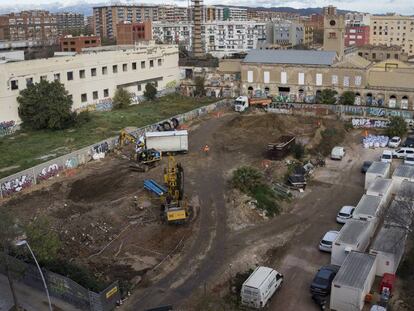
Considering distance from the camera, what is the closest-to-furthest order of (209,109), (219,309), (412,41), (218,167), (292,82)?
(219,309) < (218,167) < (209,109) < (292,82) < (412,41)

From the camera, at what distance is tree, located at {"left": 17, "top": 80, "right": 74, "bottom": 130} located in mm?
49281

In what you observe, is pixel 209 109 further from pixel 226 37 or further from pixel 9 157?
pixel 226 37

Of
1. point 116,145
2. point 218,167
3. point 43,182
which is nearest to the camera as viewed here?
point 43,182

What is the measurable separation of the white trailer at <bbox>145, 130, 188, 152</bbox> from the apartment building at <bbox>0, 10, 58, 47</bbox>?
127m

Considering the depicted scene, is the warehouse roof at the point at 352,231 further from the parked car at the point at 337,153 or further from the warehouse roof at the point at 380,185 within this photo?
the parked car at the point at 337,153

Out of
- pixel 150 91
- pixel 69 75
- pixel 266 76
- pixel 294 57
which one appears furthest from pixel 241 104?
pixel 69 75

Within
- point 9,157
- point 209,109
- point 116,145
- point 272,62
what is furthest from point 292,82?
point 9,157

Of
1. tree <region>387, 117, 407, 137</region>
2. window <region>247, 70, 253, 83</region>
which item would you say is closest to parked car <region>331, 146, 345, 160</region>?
tree <region>387, 117, 407, 137</region>

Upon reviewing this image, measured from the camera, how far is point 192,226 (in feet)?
95.3

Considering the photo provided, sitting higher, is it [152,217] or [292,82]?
[292,82]

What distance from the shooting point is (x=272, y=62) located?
64.1 m

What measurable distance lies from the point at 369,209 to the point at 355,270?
7.19m

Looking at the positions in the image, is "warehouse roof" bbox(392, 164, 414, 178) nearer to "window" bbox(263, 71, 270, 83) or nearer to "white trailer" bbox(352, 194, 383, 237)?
"white trailer" bbox(352, 194, 383, 237)

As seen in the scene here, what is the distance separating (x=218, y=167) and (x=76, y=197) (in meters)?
11.1
